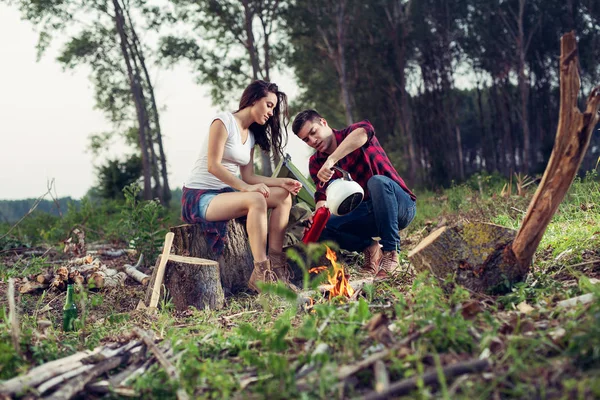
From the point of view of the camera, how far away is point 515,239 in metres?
3.26

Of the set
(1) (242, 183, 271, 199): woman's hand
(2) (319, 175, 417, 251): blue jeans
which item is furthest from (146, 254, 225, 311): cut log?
(2) (319, 175, 417, 251): blue jeans

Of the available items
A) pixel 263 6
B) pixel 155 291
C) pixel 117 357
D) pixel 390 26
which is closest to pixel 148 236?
pixel 155 291

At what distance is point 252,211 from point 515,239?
1.95 meters

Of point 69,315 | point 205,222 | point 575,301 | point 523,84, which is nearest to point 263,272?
point 205,222

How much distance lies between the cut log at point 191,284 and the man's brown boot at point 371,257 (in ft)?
4.36

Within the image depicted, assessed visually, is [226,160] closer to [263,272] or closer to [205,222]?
[205,222]

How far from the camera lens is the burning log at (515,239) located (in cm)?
281

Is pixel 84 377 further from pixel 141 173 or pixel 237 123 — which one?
pixel 141 173

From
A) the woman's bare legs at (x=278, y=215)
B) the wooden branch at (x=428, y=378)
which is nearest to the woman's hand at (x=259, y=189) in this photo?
the woman's bare legs at (x=278, y=215)

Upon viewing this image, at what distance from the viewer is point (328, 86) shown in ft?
72.3

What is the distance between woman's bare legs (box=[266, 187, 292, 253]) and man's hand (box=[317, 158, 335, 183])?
0.34m

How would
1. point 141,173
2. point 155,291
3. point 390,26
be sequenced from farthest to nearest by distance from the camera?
point 390,26
point 141,173
point 155,291

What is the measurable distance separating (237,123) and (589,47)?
2075 cm

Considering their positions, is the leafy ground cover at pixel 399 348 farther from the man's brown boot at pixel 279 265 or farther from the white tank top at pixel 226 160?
the white tank top at pixel 226 160
